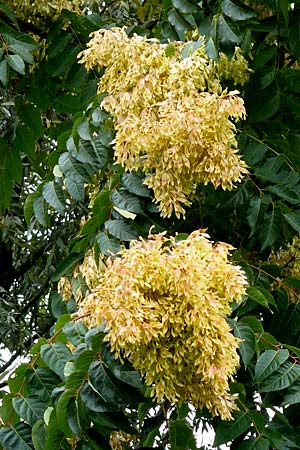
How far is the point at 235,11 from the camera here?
99.0 inches

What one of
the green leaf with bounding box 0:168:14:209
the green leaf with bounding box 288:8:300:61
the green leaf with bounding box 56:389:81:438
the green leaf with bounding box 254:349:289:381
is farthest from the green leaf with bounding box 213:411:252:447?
the green leaf with bounding box 0:168:14:209

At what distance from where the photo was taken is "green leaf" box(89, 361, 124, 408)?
6.70 ft

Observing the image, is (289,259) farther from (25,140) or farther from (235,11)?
(25,140)

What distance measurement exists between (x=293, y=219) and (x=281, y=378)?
49cm

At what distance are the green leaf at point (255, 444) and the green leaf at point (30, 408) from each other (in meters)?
0.45

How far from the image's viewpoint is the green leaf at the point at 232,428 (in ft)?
7.22

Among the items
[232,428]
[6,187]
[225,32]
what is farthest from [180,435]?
[6,187]

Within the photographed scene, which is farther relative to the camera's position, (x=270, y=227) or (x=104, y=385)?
(x=270, y=227)

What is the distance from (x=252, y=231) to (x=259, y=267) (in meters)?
0.12

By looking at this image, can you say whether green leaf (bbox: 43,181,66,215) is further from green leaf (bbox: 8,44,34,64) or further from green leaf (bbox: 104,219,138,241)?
green leaf (bbox: 8,44,34,64)

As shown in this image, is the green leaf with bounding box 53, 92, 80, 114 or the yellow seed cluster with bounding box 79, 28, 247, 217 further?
the green leaf with bounding box 53, 92, 80, 114

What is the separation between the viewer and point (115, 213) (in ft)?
7.84

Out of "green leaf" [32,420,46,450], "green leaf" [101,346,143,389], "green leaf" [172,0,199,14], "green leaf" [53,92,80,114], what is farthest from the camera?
"green leaf" [53,92,80,114]

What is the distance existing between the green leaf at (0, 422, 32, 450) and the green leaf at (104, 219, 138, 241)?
0.48 metres
